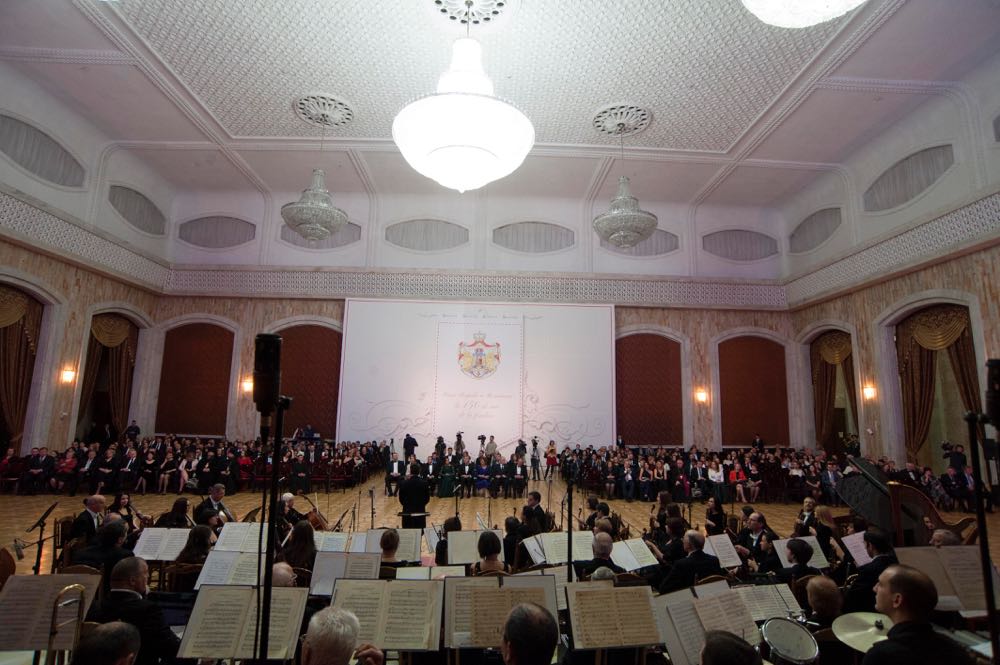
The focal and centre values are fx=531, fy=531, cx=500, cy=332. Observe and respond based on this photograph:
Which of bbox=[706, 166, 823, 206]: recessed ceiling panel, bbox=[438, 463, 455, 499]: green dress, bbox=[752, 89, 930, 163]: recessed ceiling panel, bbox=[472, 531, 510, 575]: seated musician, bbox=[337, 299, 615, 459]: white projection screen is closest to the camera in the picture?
bbox=[472, 531, 510, 575]: seated musician

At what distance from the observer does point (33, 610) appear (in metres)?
2.57

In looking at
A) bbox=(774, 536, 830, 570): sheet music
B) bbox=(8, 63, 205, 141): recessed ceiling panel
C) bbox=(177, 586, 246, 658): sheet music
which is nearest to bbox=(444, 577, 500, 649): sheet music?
bbox=(177, 586, 246, 658): sheet music

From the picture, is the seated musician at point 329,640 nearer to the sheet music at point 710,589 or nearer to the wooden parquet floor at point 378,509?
the sheet music at point 710,589

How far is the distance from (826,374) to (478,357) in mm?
9334

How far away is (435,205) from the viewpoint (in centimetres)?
1555

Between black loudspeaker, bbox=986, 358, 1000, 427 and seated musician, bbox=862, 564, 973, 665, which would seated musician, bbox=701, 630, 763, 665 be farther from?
black loudspeaker, bbox=986, 358, 1000, 427

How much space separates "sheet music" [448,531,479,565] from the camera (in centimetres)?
434

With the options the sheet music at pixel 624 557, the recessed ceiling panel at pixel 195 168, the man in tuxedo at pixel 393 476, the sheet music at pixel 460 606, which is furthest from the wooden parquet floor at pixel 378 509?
the recessed ceiling panel at pixel 195 168

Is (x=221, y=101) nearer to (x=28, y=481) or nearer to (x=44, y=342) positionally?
(x=44, y=342)

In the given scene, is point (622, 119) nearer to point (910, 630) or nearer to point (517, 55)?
point (517, 55)

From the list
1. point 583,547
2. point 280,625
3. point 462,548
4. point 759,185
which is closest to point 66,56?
point 462,548

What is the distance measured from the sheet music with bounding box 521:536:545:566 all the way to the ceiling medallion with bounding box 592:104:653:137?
29.9ft

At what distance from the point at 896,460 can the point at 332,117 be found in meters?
14.0

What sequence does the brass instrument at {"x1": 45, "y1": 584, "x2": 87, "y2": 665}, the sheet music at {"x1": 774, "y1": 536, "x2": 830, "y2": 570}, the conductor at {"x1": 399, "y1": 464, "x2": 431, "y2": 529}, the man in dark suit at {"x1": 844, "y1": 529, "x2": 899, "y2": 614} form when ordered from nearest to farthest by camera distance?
the brass instrument at {"x1": 45, "y1": 584, "x2": 87, "y2": 665}
the man in dark suit at {"x1": 844, "y1": 529, "x2": 899, "y2": 614}
the sheet music at {"x1": 774, "y1": 536, "x2": 830, "y2": 570}
the conductor at {"x1": 399, "y1": 464, "x2": 431, "y2": 529}
